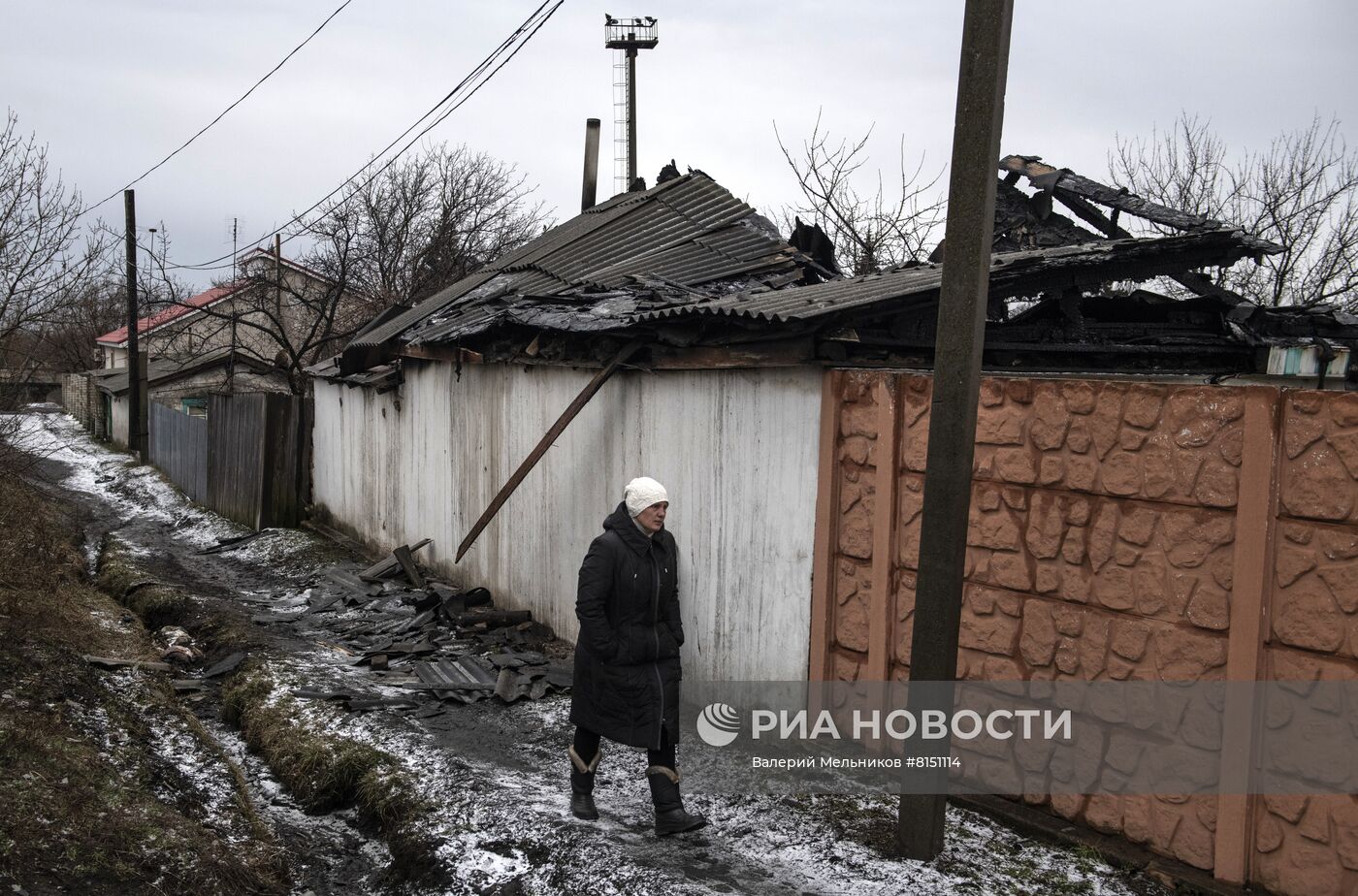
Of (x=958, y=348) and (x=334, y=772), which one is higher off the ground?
(x=958, y=348)

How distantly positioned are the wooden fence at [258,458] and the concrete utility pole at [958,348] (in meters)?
13.9

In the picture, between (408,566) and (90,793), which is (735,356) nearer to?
(90,793)

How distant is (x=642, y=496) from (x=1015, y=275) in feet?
9.89

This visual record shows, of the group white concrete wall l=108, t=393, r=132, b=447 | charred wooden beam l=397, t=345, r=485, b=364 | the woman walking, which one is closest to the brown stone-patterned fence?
the woman walking

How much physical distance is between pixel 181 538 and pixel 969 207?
50.1 feet

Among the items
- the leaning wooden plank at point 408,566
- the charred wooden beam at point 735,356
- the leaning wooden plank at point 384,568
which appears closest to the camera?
the charred wooden beam at point 735,356

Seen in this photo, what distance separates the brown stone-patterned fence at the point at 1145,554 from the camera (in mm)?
3852

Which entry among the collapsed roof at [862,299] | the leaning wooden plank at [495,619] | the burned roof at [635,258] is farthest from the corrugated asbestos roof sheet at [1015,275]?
the leaning wooden plank at [495,619]

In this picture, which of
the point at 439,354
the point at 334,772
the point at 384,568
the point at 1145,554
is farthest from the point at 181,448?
the point at 1145,554

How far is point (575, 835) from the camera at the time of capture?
4.89 meters

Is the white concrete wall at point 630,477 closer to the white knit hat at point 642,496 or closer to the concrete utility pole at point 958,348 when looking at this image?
the white knit hat at point 642,496

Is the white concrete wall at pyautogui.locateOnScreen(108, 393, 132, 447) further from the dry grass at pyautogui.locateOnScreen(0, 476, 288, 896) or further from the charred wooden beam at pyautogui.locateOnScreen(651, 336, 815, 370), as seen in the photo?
the charred wooden beam at pyautogui.locateOnScreen(651, 336, 815, 370)

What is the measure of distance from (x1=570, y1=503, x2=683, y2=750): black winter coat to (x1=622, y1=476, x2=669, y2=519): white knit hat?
81 millimetres

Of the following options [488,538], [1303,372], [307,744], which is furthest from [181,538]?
[1303,372]
